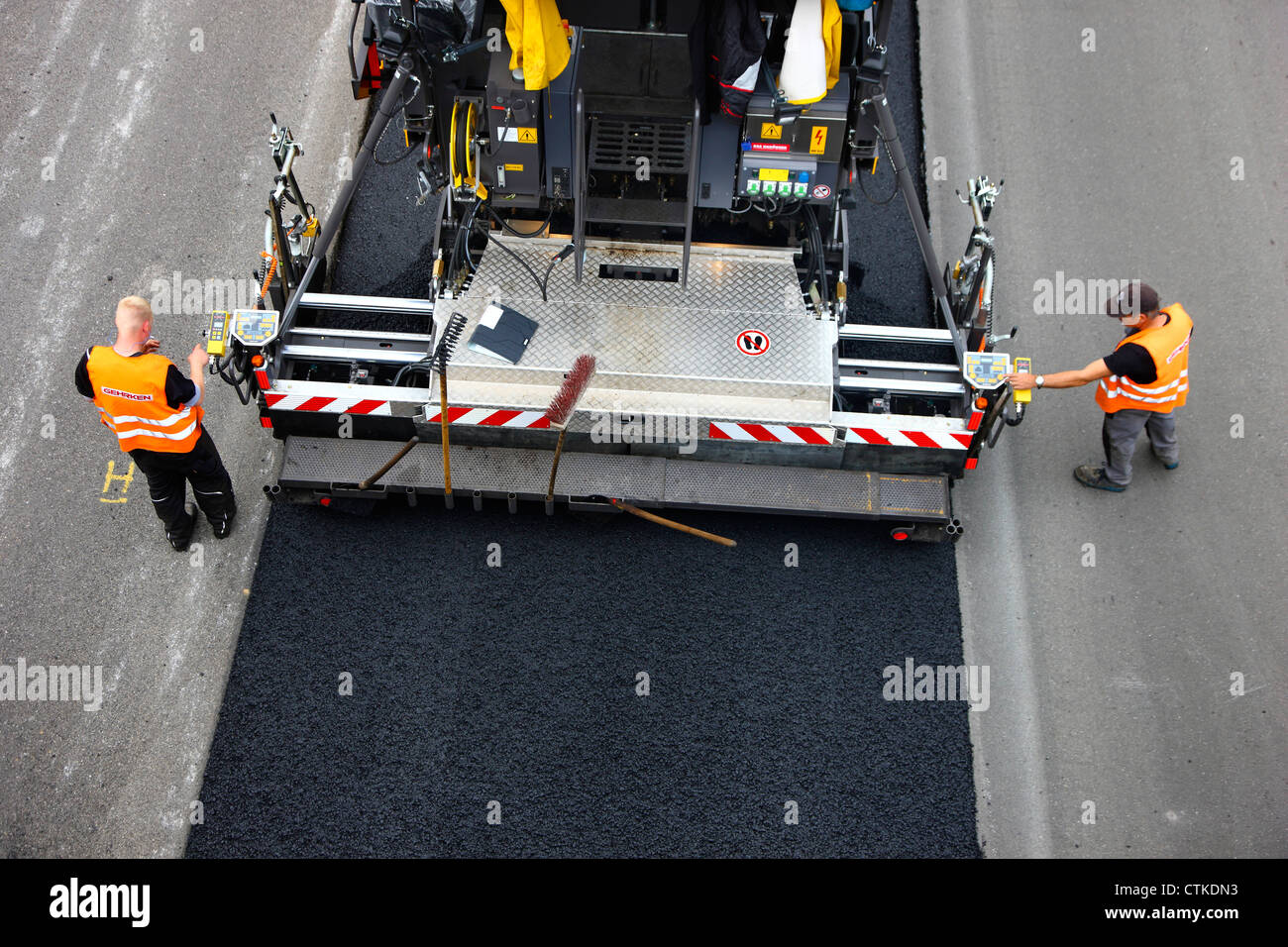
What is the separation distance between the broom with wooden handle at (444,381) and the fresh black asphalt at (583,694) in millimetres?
360

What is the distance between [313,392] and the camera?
650 cm

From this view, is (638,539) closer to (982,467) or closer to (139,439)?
(982,467)

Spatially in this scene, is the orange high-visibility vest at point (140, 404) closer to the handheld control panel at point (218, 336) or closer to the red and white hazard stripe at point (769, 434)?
the handheld control panel at point (218, 336)

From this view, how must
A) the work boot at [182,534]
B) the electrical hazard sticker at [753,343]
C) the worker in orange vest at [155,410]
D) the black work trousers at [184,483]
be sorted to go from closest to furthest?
the worker in orange vest at [155,410] → the black work trousers at [184,483] → the work boot at [182,534] → the electrical hazard sticker at [753,343]

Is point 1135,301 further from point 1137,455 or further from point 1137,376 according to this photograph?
point 1137,455

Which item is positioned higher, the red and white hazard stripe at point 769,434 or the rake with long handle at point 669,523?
the red and white hazard stripe at point 769,434

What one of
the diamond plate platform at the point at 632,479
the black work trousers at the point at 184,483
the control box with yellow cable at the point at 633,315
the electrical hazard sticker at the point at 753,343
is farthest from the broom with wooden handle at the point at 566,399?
the black work trousers at the point at 184,483

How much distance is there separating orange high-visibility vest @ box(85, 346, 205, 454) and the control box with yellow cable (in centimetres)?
43

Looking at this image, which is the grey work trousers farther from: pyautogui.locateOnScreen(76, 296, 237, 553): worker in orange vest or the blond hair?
the blond hair

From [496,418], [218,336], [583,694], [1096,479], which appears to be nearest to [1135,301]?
[1096,479]

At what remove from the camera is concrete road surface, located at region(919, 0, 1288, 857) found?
606 centimetres

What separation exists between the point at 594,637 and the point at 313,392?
86.7 inches

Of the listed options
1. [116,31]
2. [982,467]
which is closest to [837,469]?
[982,467]

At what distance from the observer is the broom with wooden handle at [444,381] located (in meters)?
6.32
